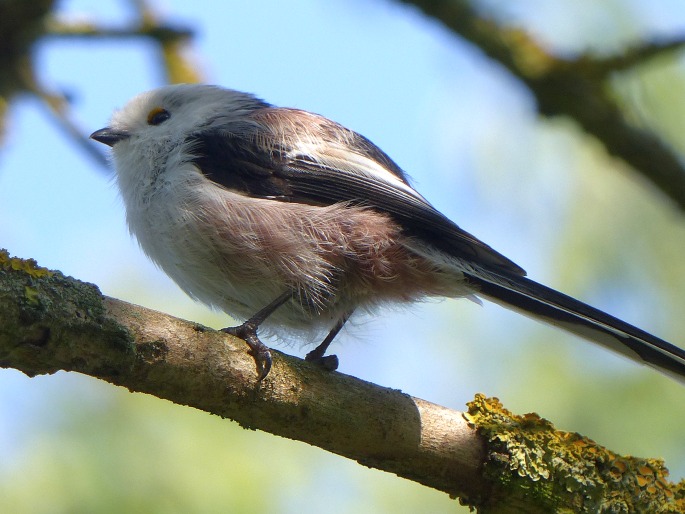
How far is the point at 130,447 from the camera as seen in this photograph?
5.27m

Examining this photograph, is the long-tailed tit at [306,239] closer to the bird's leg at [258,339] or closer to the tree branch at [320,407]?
the bird's leg at [258,339]

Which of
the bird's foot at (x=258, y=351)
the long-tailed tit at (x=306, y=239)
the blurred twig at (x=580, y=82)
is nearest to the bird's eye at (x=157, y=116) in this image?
the long-tailed tit at (x=306, y=239)

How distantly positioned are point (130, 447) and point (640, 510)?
11.0 feet

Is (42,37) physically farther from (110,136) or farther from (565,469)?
(565,469)

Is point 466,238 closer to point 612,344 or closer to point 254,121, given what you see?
point 612,344

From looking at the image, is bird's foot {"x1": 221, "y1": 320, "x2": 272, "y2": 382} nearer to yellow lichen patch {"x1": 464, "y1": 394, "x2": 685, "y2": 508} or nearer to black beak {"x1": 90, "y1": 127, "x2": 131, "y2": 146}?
yellow lichen patch {"x1": 464, "y1": 394, "x2": 685, "y2": 508}

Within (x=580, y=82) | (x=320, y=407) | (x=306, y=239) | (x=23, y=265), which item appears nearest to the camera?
(x=23, y=265)

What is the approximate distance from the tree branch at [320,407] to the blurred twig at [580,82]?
1513 mm

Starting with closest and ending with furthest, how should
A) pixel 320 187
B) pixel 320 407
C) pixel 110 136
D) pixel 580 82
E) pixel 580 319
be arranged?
pixel 320 407 → pixel 580 319 → pixel 320 187 → pixel 580 82 → pixel 110 136

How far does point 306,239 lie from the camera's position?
359 cm

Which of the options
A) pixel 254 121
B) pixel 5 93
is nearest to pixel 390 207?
pixel 254 121

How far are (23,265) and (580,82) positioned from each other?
9.49 feet

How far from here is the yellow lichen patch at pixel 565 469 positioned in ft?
9.74

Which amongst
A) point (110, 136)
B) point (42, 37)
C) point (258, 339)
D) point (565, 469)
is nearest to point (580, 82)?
point (565, 469)
